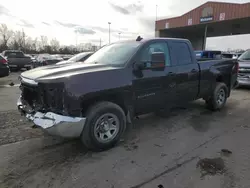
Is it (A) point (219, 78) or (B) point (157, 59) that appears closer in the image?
(B) point (157, 59)

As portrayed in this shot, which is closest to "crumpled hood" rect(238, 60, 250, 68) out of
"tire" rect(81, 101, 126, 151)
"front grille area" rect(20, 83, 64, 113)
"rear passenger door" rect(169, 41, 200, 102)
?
"rear passenger door" rect(169, 41, 200, 102)

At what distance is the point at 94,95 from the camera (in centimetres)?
314

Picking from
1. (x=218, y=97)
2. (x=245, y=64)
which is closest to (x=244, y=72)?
(x=245, y=64)

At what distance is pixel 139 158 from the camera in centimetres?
320

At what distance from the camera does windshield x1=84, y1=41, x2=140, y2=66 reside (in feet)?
12.3

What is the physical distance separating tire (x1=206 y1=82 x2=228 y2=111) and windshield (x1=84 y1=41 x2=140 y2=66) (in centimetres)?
301

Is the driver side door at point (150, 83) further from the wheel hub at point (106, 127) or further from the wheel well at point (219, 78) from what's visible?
the wheel well at point (219, 78)

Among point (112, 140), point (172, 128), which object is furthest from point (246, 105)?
point (112, 140)

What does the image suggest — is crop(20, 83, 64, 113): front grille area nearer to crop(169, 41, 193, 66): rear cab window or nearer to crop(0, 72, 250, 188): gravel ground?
crop(0, 72, 250, 188): gravel ground

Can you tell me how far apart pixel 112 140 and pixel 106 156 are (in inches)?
13.0

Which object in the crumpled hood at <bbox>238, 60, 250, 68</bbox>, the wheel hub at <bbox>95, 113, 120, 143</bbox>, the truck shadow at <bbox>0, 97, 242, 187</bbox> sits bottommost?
the truck shadow at <bbox>0, 97, 242, 187</bbox>

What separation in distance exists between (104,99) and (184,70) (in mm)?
2185

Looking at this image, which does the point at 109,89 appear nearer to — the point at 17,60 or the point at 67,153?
the point at 67,153

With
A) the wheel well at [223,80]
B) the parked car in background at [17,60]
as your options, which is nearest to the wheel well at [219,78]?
the wheel well at [223,80]
